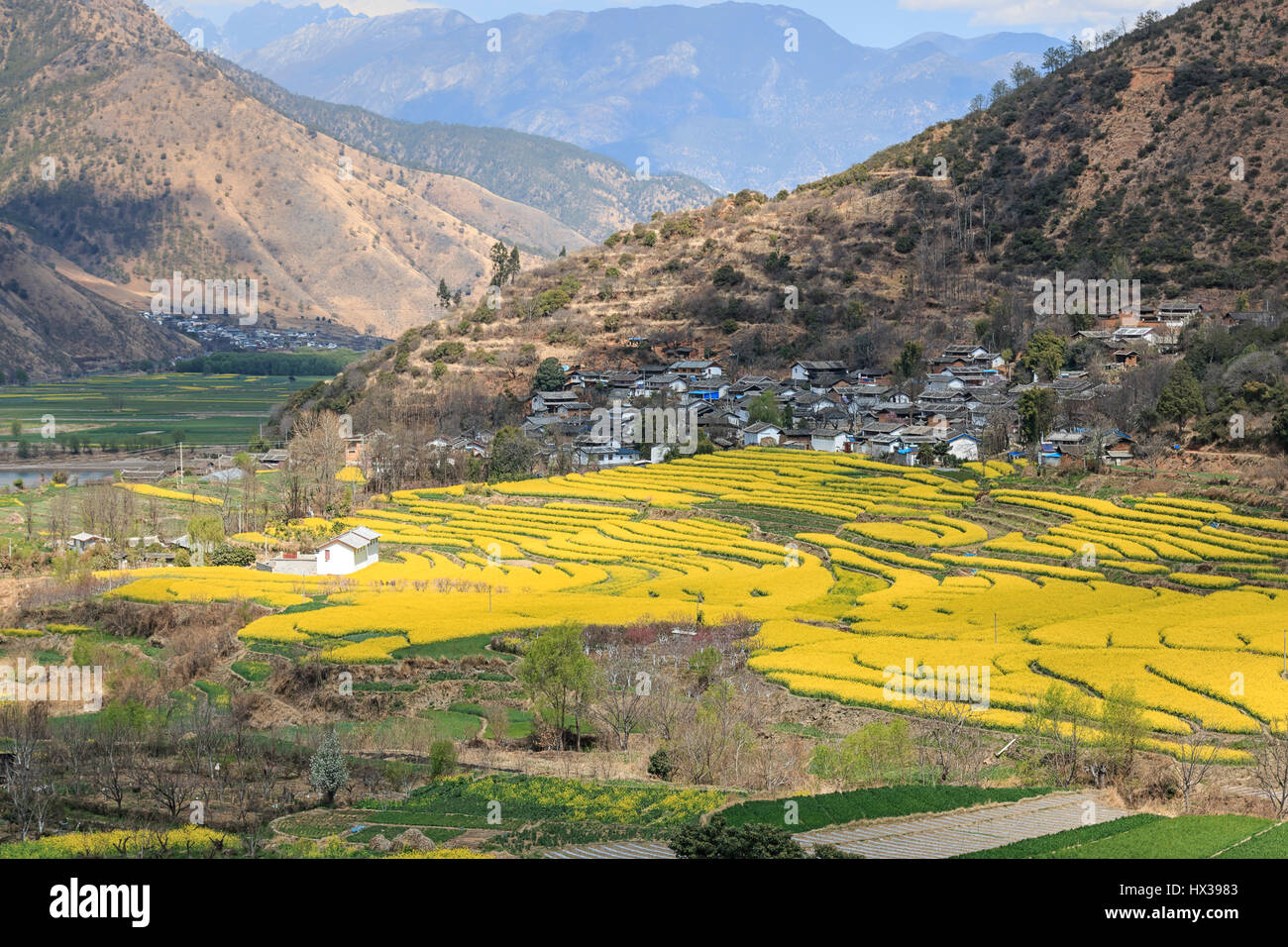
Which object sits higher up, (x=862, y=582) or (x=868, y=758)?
(x=862, y=582)

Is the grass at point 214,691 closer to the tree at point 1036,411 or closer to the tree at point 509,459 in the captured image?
the tree at point 509,459

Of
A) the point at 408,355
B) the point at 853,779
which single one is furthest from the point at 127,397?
the point at 853,779

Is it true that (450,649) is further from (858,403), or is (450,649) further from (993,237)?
(993,237)

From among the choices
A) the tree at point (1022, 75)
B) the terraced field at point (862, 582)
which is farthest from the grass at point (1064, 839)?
the tree at point (1022, 75)

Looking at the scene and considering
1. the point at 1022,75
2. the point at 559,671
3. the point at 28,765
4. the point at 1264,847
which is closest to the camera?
the point at 1264,847

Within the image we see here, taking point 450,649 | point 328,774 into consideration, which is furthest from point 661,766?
point 450,649

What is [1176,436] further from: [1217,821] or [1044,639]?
[1217,821]
